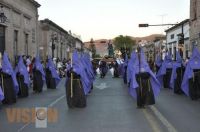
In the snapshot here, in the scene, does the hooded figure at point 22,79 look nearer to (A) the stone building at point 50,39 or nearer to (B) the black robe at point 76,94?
(B) the black robe at point 76,94

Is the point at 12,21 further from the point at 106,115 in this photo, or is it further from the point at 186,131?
the point at 186,131

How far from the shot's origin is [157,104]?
15.4 meters

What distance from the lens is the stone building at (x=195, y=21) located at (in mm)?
39344

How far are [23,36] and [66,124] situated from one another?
3004 centimetres

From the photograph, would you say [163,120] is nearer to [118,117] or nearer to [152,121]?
[152,121]

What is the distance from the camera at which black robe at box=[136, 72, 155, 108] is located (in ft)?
46.0

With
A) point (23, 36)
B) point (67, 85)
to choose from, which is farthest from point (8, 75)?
point (23, 36)

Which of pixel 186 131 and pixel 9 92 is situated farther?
pixel 9 92

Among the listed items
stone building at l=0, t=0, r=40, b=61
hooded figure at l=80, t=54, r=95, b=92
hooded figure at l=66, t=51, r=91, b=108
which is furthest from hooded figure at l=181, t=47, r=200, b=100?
stone building at l=0, t=0, r=40, b=61

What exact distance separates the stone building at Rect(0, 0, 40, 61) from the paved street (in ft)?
59.4

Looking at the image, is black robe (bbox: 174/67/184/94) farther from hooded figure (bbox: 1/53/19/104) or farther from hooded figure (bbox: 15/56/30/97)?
hooded figure (bbox: 1/53/19/104)

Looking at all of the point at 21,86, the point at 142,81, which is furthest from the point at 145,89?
the point at 21,86

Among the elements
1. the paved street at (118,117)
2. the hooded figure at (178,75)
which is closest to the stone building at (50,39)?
the hooded figure at (178,75)

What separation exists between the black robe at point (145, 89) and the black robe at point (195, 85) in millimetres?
3126
